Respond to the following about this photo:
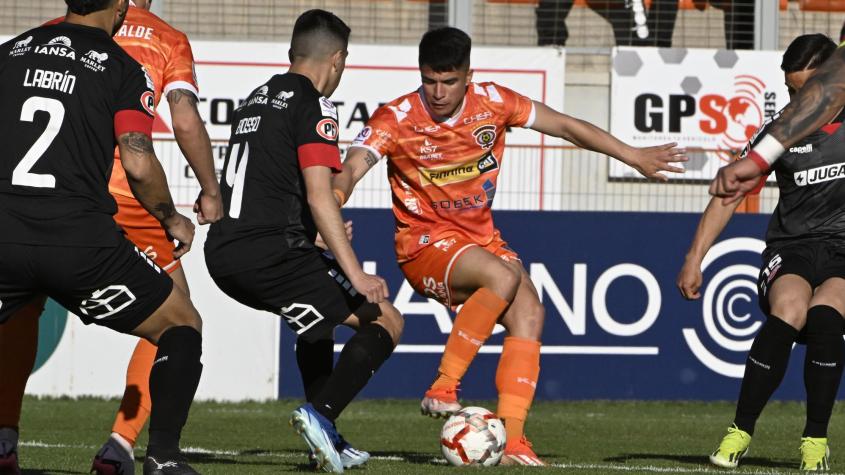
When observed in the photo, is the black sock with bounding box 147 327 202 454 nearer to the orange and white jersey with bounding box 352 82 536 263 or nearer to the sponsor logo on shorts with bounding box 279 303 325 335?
the sponsor logo on shorts with bounding box 279 303 325 335

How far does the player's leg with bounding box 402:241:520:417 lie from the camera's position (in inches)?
286

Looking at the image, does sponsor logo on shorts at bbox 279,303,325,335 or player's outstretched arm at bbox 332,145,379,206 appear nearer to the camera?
sponsor logo on shorts at bbox 279,303,325,335

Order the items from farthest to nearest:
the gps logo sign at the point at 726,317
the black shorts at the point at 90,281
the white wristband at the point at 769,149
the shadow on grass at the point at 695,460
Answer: the gps logo sign at the point at 726,317 < the shadow on grass at the point at 695,460 < the black shorts at the point at 90,281 < the white wristband at the point at 769,149

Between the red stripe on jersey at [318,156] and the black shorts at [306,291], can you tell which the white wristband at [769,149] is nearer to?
the red stripe on jersey at [318,156]

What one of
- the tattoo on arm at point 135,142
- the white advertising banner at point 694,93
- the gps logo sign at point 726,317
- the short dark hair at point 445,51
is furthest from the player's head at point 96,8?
the white advertising banner at point 694,93

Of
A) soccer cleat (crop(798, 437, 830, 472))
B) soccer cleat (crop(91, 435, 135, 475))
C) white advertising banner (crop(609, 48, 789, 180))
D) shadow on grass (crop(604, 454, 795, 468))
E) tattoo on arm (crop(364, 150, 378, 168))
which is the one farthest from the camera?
white advertising banner (crop(609, 48, 789, 180))

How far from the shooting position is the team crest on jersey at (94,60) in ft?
17.2

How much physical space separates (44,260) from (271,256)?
1667 mm

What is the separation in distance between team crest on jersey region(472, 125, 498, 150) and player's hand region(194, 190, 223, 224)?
193cm

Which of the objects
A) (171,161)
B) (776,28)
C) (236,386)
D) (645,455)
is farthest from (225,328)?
(776,28)

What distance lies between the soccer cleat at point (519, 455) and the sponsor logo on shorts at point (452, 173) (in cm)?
152

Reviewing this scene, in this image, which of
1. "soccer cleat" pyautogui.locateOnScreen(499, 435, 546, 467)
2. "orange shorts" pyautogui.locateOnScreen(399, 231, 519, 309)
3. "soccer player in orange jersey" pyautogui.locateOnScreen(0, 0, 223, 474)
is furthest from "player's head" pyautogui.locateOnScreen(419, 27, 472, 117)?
"soccer cleat" pyautogui.locateOnScreen(499, 435, 546, 467)

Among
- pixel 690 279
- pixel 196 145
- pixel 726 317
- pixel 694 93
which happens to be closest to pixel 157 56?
pixel 196 145

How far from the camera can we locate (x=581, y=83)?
16.6 metres
